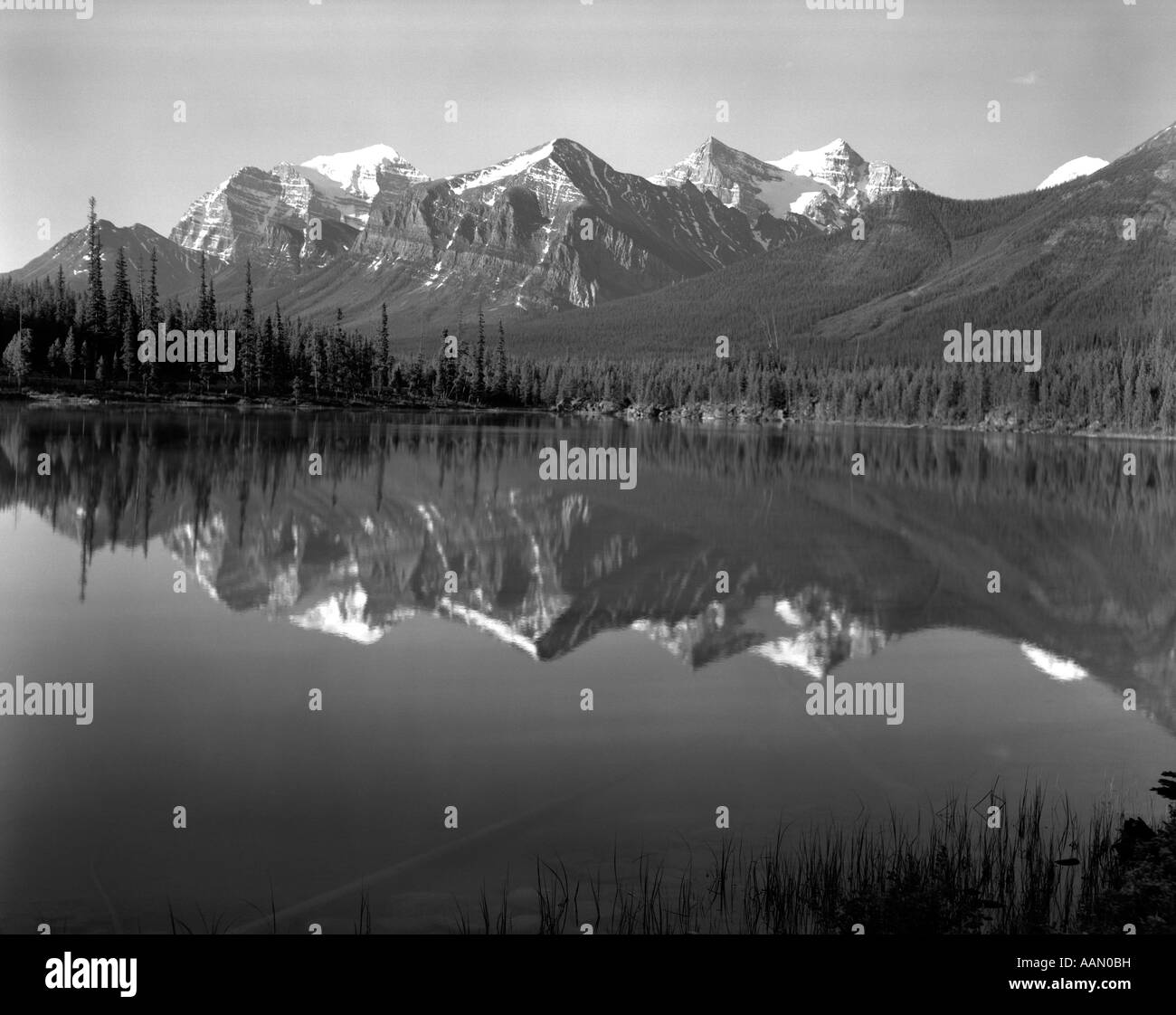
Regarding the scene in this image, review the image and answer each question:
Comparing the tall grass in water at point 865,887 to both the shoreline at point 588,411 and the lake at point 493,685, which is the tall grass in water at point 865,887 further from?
Answer: the shoreline at point 588,411

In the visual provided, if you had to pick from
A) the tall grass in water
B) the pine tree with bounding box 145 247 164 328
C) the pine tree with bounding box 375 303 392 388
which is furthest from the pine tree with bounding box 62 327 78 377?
the tall grass in water

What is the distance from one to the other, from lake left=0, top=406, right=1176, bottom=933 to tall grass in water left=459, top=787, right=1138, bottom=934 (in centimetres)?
32

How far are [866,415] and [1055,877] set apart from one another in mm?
170475

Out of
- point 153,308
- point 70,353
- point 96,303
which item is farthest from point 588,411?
point 70,353

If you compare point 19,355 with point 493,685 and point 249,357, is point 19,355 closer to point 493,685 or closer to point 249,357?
point 249,357

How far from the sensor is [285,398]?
431 ft

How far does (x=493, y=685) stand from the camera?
1470cm

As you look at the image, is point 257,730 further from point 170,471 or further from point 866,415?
point 866,415

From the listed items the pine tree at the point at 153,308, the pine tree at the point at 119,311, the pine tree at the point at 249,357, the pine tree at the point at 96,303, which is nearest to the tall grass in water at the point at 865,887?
the pine tree at the point at 119,311

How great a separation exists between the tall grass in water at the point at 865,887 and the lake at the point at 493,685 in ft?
1.06

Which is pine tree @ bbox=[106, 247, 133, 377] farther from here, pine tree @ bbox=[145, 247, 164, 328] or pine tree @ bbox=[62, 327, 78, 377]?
pine tree @ bbox=[62, 327, 78, 377]

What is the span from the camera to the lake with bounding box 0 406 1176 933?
9641 millimetres

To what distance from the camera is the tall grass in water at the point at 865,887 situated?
855cm
